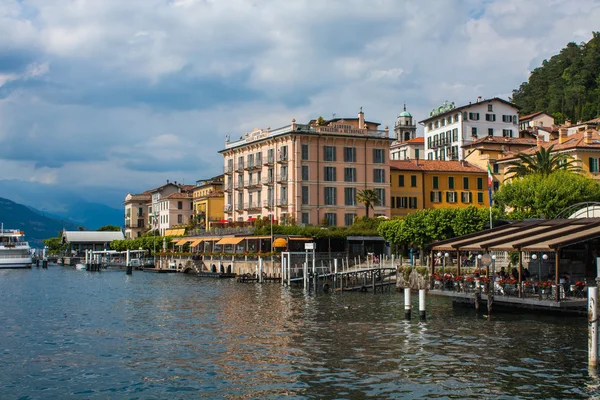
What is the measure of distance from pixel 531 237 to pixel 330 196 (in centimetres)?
4995

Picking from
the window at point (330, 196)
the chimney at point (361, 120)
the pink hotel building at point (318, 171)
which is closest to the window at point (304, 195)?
the pink hotel building at point (318, 171)

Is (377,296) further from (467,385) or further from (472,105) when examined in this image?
(472,105)

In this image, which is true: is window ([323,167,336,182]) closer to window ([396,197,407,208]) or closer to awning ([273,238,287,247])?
window ([396,197,407,208])

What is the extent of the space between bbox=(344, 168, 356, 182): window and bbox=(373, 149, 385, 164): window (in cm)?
341

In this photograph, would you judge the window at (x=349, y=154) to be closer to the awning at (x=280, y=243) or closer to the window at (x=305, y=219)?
the window at (x=305, y=219)

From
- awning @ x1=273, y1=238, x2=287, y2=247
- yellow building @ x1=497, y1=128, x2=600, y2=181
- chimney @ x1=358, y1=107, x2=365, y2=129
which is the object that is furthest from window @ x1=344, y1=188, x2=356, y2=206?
yellow building @ x1=497, y1=128, x2=600, y2=181

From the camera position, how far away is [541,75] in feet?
531

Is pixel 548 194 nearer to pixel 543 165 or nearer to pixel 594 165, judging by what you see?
pixel 543 165

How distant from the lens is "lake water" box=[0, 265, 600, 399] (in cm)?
2344

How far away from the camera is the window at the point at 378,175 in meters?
94.8

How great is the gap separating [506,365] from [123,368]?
14.1m

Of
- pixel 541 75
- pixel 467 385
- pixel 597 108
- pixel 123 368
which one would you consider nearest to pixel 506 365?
pixel 467 385

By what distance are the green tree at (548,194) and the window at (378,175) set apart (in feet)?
91.2

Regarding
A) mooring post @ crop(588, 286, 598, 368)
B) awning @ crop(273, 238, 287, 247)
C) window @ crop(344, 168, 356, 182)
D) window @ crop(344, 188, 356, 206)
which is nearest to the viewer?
mooring post @ crop(588, 286, 598, 368)
